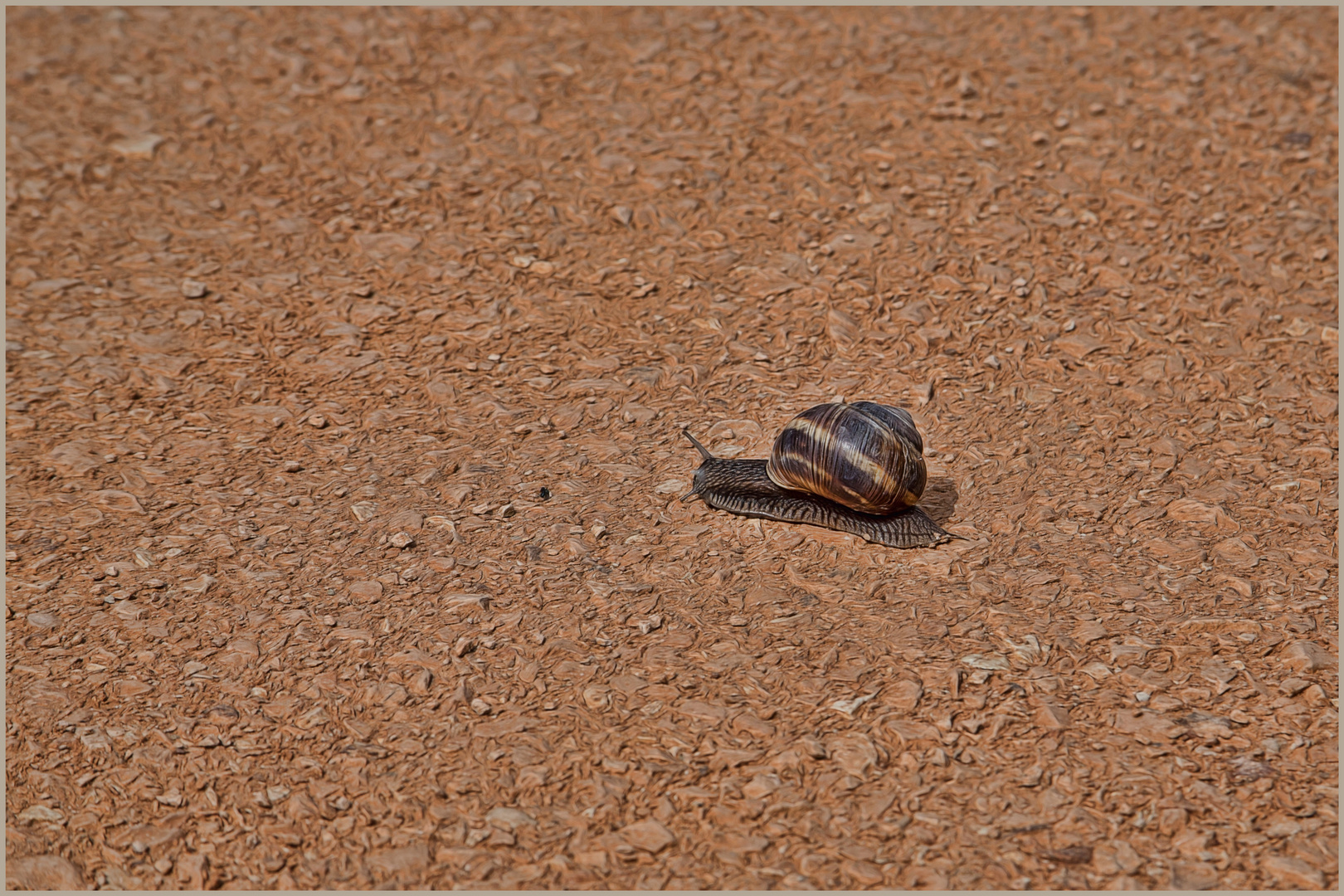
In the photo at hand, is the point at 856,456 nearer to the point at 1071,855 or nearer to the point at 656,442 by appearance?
the point at 656,442

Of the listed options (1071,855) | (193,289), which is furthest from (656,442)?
(193,289)

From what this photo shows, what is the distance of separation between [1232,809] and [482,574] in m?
3.08

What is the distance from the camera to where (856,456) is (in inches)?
207

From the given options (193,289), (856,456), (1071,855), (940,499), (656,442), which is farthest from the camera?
(193,289)

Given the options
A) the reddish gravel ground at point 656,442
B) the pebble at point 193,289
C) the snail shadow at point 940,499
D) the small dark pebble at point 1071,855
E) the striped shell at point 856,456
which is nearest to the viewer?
the small dark pebble at point 1071,855

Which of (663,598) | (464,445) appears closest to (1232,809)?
(663,598)

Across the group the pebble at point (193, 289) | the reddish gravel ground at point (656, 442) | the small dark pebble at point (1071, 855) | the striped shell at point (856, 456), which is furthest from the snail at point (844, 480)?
the pebble at point (193, 289)

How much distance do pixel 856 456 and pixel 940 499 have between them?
721mm

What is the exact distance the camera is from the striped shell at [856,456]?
524 centimetres

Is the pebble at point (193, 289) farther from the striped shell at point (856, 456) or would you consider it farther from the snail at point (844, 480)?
the striped shell at point (856, 456)

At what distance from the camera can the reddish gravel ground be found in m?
4.24

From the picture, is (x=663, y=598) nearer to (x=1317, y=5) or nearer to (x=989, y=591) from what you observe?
(x=989, y=591)

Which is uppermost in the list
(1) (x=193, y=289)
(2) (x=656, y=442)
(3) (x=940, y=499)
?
(3) (x=940, y=499)

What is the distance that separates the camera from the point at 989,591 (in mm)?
5129
